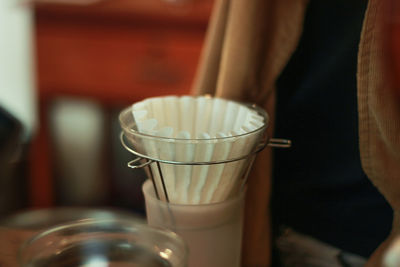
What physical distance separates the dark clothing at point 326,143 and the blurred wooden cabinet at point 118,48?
655 mm

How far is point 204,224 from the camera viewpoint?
1.42 feet

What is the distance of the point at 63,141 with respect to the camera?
5.21 ft

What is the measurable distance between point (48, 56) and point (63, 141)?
13.1 inches

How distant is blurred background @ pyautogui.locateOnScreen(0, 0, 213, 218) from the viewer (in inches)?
49.6

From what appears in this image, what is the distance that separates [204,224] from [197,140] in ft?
0.25

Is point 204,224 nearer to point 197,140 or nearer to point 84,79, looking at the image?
point 197,140

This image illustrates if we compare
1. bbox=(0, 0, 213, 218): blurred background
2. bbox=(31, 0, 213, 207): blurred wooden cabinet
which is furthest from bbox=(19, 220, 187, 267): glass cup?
bbox=(31, 0, 213, 207): blurred wooden cabinet

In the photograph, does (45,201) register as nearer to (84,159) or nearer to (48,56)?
(84,159)

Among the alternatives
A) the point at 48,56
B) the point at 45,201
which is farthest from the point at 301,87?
the point at 45,201

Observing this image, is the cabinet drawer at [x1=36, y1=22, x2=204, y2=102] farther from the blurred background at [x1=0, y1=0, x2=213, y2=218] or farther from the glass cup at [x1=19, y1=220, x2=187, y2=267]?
the glass cup at [x1=19, y1=220, x2=187, y2=267]

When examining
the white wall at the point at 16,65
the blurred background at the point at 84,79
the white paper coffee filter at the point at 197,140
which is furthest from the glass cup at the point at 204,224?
the white wall at the point at 16,65

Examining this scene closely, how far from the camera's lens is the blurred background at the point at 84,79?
1.26 metres

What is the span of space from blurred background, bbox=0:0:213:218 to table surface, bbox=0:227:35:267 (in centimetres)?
68

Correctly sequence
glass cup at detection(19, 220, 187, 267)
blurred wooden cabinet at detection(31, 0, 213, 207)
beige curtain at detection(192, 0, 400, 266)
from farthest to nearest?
blurred wooden cabinet at detection(31, 0, 213, 207) < beige curtain at detection(192, 0, 400, 266) < glass cup at detection(19, 220, 187, 267)
